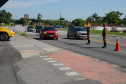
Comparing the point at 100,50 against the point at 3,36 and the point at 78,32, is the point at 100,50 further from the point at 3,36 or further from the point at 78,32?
the point at 78,32

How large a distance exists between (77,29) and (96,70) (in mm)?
20566

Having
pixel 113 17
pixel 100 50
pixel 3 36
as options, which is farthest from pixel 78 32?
pixel 113 17

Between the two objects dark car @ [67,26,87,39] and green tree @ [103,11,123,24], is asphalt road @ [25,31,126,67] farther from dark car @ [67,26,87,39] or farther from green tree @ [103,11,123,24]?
green tree @ [103,11,123,24]

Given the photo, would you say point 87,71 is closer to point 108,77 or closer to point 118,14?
point 108,77

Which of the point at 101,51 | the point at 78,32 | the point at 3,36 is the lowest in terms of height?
the point at 101,51

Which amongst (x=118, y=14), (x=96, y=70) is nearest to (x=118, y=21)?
(x=118, y=14)

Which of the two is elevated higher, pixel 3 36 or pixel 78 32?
pixel 78 32

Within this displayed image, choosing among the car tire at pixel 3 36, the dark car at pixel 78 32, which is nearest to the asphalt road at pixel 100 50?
the car tire at pixel 3 36

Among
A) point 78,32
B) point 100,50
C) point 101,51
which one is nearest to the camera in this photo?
point 101,51

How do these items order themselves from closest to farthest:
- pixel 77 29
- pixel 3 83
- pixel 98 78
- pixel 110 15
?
pixel 3 83
pixel 98 78
pixel 77 29
pixel 110 15

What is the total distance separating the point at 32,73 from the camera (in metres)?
6.88

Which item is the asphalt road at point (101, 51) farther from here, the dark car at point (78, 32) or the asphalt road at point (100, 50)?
the dark car at point (78, 32)

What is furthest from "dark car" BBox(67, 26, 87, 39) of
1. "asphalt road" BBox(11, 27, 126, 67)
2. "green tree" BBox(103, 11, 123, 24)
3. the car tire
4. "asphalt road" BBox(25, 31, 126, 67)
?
"green tree" BBox(103, 11, 123, 24)

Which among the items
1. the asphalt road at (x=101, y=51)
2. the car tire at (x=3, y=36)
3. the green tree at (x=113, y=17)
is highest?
the green tree at (x=113, y=17)
